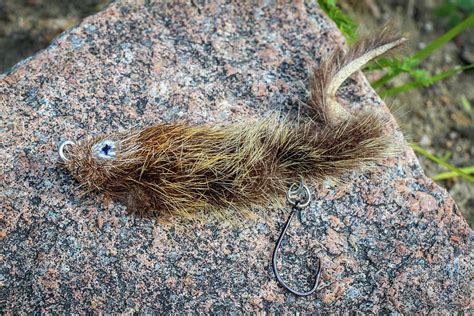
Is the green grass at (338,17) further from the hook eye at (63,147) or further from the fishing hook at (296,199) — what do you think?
the hook eye at (63,147)

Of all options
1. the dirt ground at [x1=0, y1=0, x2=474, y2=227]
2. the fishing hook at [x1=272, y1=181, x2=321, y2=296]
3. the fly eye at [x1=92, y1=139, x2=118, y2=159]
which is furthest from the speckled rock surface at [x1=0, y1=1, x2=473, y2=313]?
the dirt ground at [x1=0, y1=0, x2=474, y2=227]

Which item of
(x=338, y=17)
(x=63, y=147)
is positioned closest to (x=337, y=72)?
(x=338, y=17)

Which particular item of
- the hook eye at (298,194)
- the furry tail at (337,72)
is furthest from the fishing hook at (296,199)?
the furry tail at (337,72)

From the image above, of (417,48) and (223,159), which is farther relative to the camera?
(417,48)


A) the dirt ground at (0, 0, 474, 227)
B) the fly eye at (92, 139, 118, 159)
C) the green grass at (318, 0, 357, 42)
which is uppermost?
the green grass at (318, 0, 357, 42)

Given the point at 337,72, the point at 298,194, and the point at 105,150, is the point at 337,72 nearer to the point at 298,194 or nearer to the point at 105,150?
the point at 298,194

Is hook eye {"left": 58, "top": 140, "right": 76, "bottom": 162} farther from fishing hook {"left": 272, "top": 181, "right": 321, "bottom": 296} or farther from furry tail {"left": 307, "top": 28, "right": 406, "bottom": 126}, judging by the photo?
furry tail {"left": 307, "top": 28, "right": 406, "bottom": 126}

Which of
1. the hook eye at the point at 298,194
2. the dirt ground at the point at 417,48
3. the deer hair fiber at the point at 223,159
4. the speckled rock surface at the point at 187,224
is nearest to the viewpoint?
the speckled rock surface at the point at 187,224

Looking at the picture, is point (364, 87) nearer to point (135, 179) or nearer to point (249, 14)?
point (249, 14)
